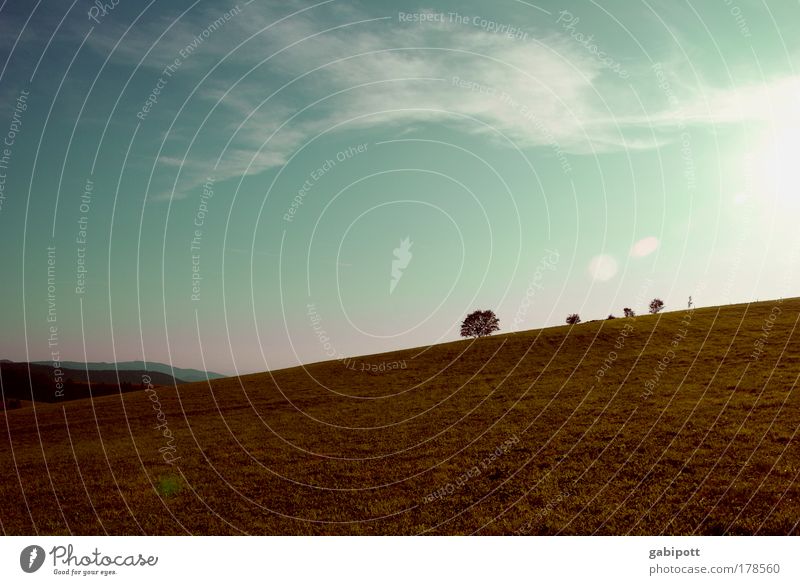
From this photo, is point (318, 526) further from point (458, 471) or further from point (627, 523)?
point (627, 523)

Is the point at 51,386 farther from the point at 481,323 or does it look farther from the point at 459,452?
the point at 481,323

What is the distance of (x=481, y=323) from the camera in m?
106

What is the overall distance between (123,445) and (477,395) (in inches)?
900

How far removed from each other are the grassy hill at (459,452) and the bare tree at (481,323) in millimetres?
57810

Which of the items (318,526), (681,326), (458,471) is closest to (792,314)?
(681,326)

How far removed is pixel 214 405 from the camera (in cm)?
4194
